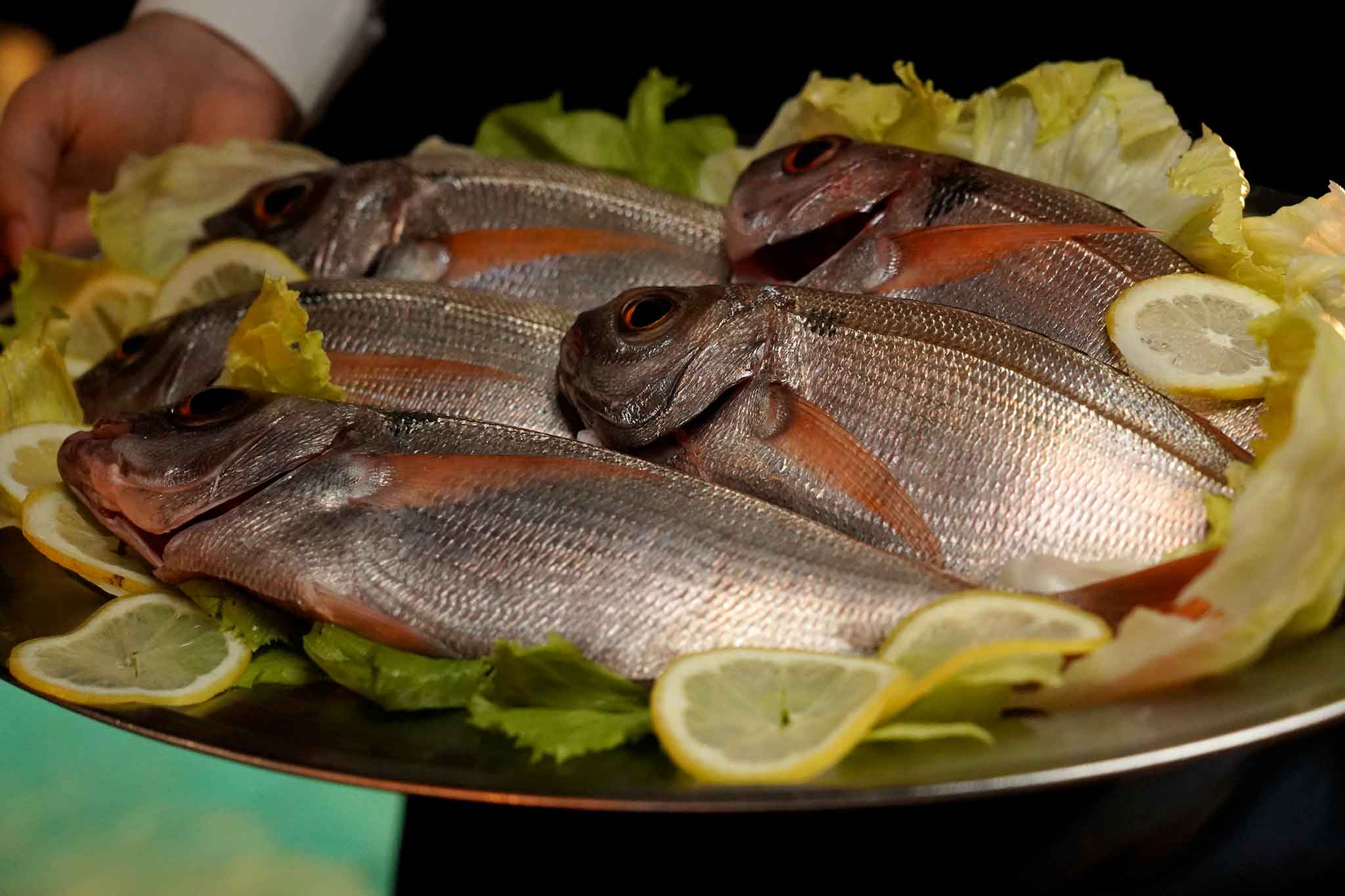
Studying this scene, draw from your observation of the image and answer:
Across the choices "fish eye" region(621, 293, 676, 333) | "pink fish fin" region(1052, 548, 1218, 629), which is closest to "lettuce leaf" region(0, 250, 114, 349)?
"fish eye" region(621, 293, 676, 333)

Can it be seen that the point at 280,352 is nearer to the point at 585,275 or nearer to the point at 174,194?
the point at 585,275

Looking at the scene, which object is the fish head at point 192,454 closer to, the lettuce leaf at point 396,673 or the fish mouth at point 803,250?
the lettuce leaf at point 396,673

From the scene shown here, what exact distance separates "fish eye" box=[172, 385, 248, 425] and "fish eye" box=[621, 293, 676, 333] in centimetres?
75

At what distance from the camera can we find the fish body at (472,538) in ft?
5.64

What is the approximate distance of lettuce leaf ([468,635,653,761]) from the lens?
5.28 feet

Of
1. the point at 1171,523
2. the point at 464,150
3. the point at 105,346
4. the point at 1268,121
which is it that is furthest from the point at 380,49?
the point at 1171,523


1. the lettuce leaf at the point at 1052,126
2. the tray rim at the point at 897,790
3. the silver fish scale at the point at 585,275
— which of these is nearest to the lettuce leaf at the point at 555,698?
the tray rim at the point at 897,790

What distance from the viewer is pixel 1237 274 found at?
7.27ft

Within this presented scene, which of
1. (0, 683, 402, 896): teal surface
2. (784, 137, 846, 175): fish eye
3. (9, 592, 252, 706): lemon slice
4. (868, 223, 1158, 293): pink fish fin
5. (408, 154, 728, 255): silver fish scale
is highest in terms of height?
(784, 137, 846, 175): fish eye

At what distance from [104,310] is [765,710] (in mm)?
2523

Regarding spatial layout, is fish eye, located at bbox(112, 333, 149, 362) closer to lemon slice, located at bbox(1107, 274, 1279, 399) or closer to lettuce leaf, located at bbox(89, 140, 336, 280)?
lettuce leaf, located at bbox(89, 140, 336, 280)

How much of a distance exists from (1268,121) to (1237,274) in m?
1.82

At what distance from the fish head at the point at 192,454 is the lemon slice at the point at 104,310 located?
1.11 m

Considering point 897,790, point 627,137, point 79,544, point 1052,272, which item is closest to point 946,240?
point 1052,272
